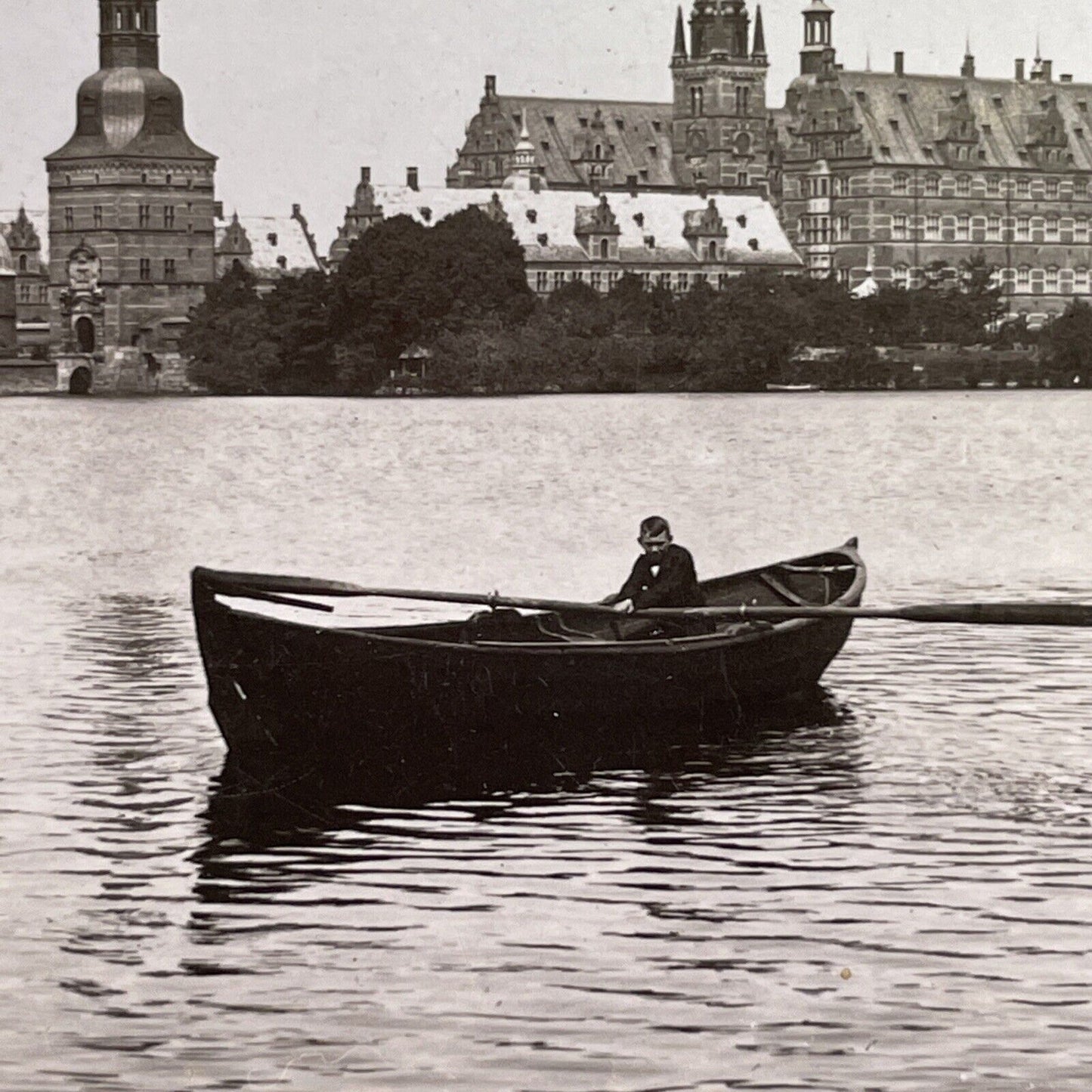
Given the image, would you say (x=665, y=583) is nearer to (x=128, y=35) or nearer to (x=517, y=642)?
(x=517, y=642)

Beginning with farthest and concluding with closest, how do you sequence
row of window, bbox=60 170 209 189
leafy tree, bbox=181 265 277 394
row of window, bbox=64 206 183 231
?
row of window, bbox=64 206 183 231 → row of window, bbox=60 170 209 189 → leafy tree, bbox=181 265 277 394

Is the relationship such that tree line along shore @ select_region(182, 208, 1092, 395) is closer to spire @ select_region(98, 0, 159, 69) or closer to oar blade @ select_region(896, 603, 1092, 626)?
spire @ select_region(98, 0, 159, 69)

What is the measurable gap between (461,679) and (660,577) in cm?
265

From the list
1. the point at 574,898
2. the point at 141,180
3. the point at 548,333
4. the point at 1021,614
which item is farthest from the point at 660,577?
the point at 141,180

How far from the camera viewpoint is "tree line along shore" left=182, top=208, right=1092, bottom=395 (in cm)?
13962

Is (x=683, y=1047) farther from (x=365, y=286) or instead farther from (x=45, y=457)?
(x=365, y=286)

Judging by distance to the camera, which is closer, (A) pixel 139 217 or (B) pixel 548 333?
(B) pixel 548 333

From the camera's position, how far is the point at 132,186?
188000mm

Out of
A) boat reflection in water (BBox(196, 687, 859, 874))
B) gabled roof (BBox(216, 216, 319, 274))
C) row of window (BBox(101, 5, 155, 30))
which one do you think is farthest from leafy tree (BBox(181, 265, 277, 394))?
boat reflection in water (BBox(196, 687, 859, 874))

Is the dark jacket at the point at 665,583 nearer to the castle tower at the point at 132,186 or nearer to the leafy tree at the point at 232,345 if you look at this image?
the leafy tree at the point at 232,345

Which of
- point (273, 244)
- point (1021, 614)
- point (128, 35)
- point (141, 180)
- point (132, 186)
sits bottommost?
point (1021, 614)

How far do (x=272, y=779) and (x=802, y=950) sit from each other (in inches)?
243

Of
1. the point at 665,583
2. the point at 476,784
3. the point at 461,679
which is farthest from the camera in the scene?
the point at 665,583

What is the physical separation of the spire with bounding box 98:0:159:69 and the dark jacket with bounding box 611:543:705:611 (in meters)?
170
